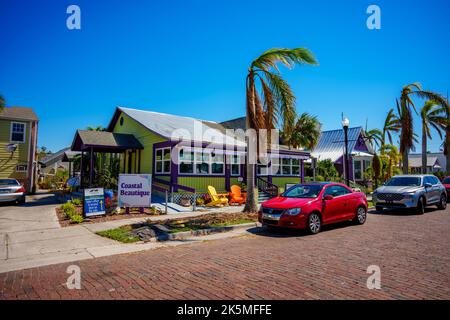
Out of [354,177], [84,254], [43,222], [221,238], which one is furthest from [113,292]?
[354,177]

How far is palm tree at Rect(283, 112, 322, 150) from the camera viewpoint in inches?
1085

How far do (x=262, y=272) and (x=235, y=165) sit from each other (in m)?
14.3

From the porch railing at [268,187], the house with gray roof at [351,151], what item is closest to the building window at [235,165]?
the porch railing at [268,187]

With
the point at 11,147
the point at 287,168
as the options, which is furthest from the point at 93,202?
the point at 11,147

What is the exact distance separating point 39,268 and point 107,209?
21.8 feet

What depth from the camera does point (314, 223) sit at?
8.37 metres

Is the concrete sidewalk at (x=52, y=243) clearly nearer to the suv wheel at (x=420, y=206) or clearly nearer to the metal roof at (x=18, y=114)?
the suv wheel at (x=420, y=206)

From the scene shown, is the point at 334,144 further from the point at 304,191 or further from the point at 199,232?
the point at 199,232

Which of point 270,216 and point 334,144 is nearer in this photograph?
point 270,216

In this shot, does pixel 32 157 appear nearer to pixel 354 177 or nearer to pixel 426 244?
pixel 426 244

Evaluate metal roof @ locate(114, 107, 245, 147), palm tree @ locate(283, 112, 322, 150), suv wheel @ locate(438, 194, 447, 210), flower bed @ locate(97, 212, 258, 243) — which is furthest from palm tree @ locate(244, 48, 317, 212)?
palm tree @ locate(283, 112, 322, 150)

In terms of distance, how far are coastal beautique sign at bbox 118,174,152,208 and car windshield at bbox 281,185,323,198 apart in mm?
5840

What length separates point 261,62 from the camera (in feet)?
38.6

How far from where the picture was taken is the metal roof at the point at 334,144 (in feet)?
103
